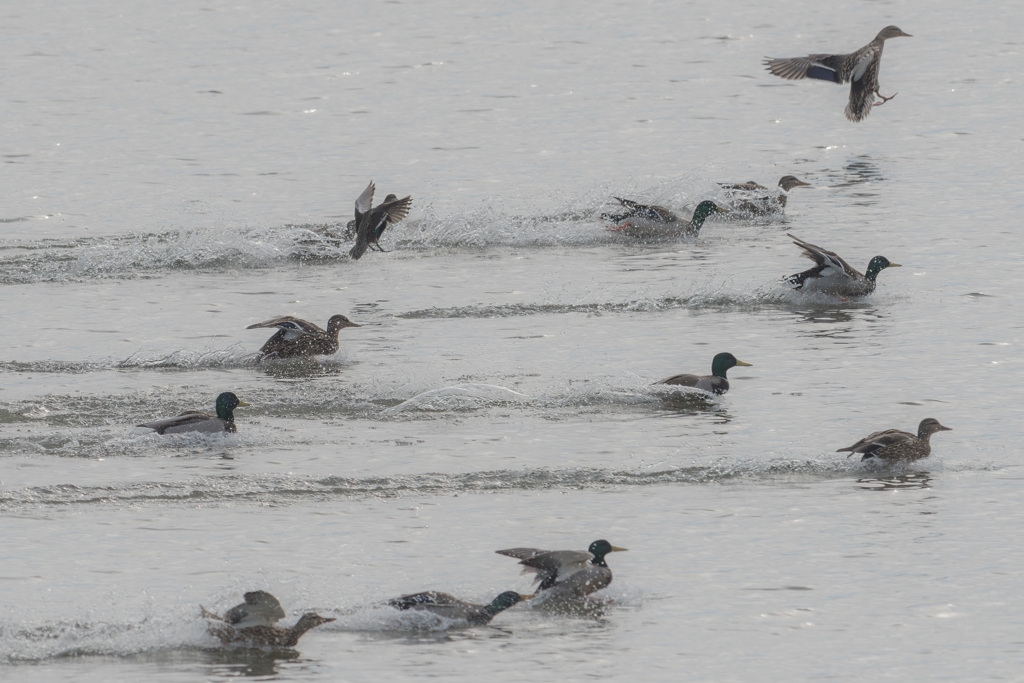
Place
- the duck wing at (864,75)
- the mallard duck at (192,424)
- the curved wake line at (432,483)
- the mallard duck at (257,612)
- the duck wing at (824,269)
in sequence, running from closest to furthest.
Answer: the mallard duck at (257,612) < the curved wake line at (432,483) < the mallard duck at (192,424) < the duck wing at (824,269) < the duck wing at (864,75)

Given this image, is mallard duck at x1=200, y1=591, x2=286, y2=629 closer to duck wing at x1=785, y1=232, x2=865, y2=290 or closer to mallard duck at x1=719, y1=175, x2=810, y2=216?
duck wing at x1=785, y1=232, x2=865, y2=290

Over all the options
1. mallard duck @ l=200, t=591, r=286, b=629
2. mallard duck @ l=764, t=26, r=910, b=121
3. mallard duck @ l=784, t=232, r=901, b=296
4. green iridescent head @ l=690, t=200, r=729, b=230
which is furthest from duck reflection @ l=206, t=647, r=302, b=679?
mallard duck @ l=764, t=26, r=910, b=121

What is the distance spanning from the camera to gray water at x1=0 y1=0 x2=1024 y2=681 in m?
9.89

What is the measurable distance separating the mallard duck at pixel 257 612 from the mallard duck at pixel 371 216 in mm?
11029

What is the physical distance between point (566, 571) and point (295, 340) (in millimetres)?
6761

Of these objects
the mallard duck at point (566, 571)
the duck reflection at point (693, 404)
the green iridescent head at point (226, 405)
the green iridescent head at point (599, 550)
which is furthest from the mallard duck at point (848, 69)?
the mallard duck at point (566, 571)

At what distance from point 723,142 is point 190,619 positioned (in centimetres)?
2175

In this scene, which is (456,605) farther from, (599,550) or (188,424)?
(188,424)

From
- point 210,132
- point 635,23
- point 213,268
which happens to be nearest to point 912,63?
point 635,23

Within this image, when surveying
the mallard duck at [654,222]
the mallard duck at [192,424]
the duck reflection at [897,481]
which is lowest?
the duck reflection at [897,481]

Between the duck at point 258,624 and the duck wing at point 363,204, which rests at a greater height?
the duck wing at point 363,204

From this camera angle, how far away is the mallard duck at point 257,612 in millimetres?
9484

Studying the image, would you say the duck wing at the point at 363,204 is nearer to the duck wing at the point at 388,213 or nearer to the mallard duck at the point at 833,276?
the duck wing at the point at 388,213

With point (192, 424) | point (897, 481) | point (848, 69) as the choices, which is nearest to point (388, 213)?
point (848, 69)
